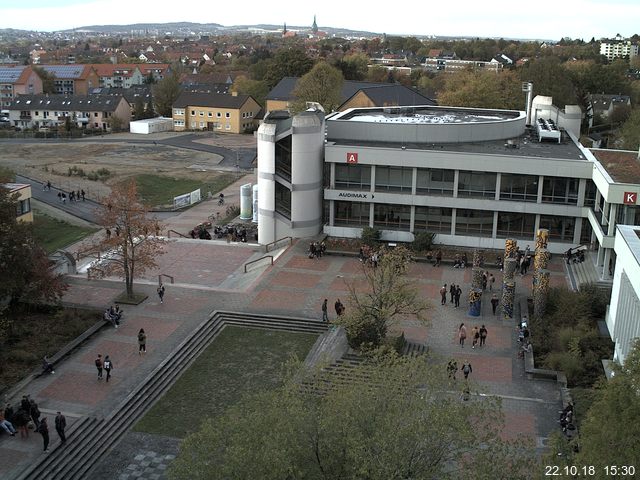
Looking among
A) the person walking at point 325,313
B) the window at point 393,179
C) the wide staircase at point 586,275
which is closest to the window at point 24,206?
the person walking at point 325,313

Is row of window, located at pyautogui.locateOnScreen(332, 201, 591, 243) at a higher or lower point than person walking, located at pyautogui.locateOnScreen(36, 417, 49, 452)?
higher

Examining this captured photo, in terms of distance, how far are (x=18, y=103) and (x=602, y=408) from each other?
123 metres

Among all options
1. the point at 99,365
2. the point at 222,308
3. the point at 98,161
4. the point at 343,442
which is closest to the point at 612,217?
the point at 222,308

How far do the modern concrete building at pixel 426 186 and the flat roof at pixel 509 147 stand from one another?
3.3 inches

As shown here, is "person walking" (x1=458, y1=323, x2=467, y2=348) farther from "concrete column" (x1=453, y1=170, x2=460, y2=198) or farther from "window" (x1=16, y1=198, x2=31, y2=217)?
"window" (x1=16, y1=198, x2=31, y2=217)

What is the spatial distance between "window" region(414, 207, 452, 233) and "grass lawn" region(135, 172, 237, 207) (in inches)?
1007

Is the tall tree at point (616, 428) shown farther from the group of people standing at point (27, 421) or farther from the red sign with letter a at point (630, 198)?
the red sign with letter a at point (630, 198)

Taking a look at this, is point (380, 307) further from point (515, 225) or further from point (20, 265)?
point (515, 225)

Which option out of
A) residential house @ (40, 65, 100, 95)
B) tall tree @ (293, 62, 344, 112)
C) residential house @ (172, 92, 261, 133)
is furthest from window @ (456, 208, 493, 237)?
residential house @ (40, 65, 100, 95)

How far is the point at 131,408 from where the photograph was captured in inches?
1072

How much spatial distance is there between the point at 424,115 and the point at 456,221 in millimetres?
15131

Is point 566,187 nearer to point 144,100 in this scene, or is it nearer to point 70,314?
point 70,314

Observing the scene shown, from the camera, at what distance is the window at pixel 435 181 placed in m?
47.1

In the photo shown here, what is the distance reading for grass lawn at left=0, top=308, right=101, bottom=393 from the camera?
1174 inches
